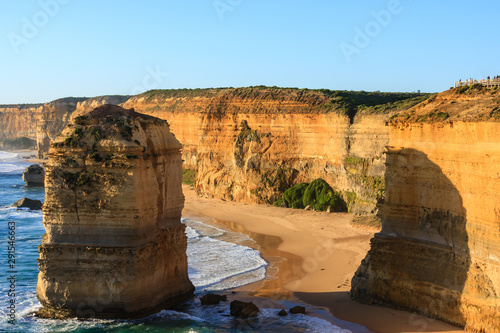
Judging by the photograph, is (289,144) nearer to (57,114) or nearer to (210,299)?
(210,299)

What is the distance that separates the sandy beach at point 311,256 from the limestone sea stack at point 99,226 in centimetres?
555

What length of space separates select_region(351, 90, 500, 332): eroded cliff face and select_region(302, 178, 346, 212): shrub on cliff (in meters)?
18.2

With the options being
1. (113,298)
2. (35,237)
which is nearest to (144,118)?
(113,298)

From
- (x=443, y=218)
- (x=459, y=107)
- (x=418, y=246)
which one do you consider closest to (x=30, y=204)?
(x=418, y=246)

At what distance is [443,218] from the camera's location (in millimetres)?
18031

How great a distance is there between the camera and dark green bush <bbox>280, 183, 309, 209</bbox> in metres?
40.9

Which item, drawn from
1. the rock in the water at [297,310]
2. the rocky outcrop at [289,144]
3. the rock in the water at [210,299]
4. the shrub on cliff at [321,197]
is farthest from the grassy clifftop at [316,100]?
the rock in the water at [210,299]

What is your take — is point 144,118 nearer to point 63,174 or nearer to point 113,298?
point 63,174

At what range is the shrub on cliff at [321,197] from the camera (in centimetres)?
3866

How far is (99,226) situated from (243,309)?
5.31 m

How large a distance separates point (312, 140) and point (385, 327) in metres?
24.4

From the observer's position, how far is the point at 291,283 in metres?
23.2

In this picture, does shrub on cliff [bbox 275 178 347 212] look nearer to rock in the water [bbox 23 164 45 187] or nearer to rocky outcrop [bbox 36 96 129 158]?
rock in the water [bbox 23 164 45 187]

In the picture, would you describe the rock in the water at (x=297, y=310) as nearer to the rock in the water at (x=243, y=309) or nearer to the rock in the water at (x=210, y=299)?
the rock in the water at (x=243, y=309)
